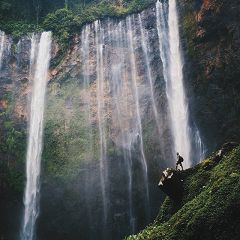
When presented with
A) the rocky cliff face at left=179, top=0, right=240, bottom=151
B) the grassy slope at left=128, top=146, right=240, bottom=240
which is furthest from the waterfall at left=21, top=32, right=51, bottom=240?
the grassy slope at left=128, top=146, right=240, bottom=240

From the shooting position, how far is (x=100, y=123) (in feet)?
81.9

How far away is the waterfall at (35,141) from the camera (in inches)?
898

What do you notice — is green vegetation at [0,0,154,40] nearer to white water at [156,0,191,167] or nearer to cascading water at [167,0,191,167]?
white water at [156,0,191,167]

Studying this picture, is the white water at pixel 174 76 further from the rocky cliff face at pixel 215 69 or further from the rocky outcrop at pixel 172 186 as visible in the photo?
the rocky outcrop at pixel 172 186

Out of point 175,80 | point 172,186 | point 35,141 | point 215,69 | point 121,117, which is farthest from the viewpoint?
point 35,141

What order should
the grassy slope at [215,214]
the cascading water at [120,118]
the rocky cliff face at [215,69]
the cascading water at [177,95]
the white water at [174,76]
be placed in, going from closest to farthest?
the grassy slope at [215,214] → the rocky cliff face at [215,69] → the cascading water at [177,95] → the white water at [174,76] → the cascading water at [120,118]

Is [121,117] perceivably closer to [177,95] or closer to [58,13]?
[177,95]

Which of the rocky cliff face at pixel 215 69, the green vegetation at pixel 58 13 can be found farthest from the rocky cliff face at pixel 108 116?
the green vegetation at pixel 58 13

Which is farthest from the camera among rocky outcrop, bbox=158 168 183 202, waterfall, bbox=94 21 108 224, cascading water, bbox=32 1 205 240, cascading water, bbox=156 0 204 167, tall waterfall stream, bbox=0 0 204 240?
waterfall, bbox=94 21 108 224

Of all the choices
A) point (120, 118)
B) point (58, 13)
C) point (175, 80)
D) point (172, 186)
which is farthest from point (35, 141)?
point (172, 186)

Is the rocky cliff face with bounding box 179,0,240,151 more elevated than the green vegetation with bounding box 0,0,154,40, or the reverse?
the green vegetation with bounding box 0,0,154,40

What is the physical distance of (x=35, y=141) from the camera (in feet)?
81.9

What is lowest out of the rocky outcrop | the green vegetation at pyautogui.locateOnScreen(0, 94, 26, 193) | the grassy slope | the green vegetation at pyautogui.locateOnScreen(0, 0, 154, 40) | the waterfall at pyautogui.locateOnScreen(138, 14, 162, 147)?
the grassy slope

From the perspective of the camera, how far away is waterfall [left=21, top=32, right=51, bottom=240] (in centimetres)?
2280
